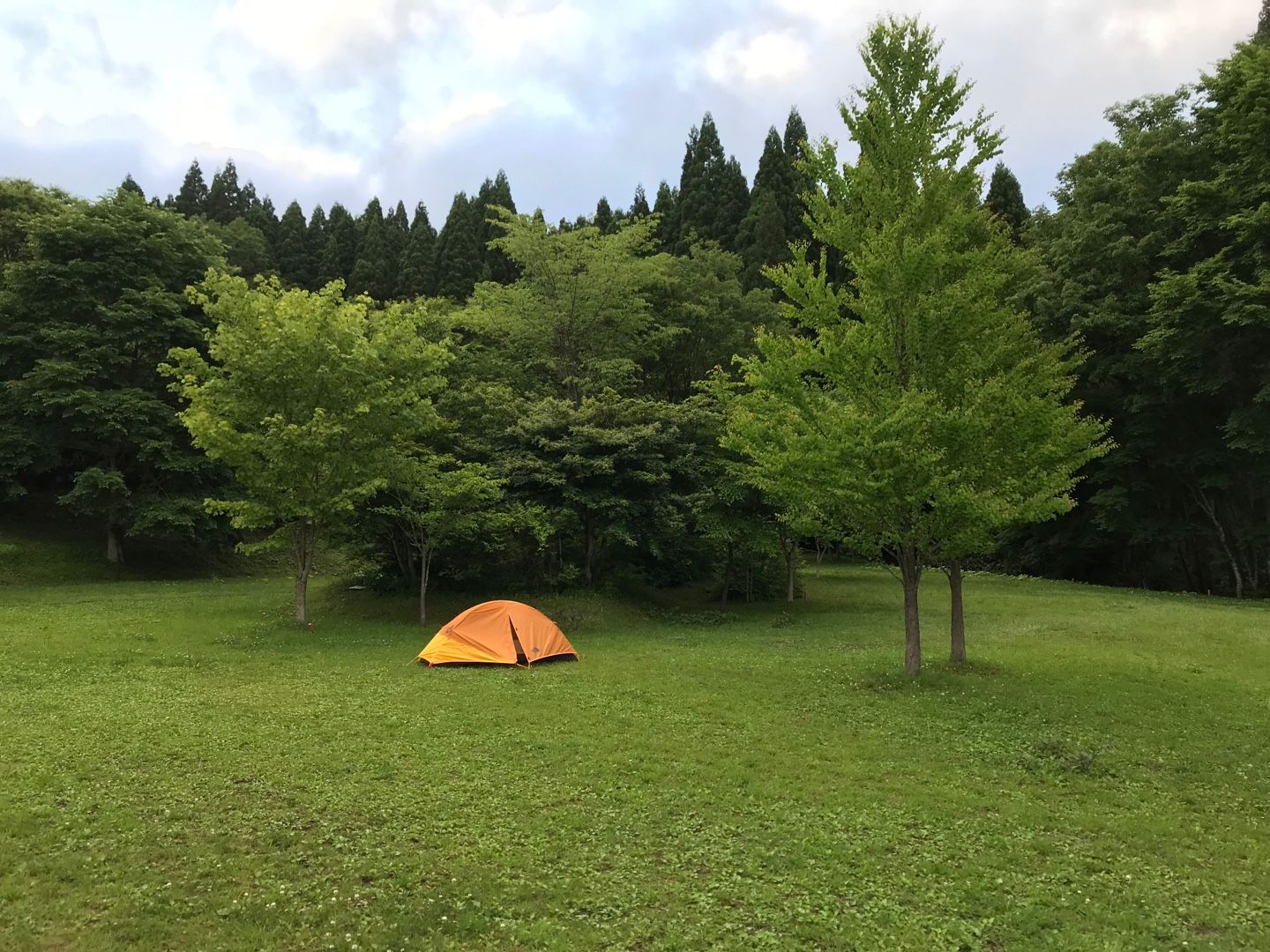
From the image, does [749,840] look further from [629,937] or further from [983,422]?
[983,422]

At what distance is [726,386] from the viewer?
69.3 ft

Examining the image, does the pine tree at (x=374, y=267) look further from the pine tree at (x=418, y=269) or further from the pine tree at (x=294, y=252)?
the pine tree at (x=294, y=252)

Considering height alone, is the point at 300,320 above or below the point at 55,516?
above

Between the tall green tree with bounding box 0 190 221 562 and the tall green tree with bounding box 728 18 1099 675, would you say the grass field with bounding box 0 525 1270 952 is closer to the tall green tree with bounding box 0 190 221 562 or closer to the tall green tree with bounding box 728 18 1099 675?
the tall green tree with bounding box 728 18 1099 675

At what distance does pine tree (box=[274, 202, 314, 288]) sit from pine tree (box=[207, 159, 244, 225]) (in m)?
4.60

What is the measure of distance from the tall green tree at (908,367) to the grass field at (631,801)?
3.17 metres

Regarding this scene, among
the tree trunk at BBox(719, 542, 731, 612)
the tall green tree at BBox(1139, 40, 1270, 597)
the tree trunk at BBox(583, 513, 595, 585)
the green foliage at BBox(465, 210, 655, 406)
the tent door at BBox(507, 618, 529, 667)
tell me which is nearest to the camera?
the tent door at BBox(507, 618, 529, 667)

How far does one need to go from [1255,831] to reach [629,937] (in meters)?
5.98

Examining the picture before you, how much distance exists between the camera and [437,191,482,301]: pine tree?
162 feet

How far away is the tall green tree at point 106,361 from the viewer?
27.3 meters

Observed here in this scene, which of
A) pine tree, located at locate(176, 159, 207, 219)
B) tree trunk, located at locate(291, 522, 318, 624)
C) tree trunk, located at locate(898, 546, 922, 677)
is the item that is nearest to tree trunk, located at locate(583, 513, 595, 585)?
tree trunk, located at locate(291, 522, 318, 624)

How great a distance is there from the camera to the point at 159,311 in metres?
29.6

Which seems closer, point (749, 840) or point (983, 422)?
point (749, 840)

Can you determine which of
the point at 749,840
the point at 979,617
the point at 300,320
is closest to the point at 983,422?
the point at 749,840
